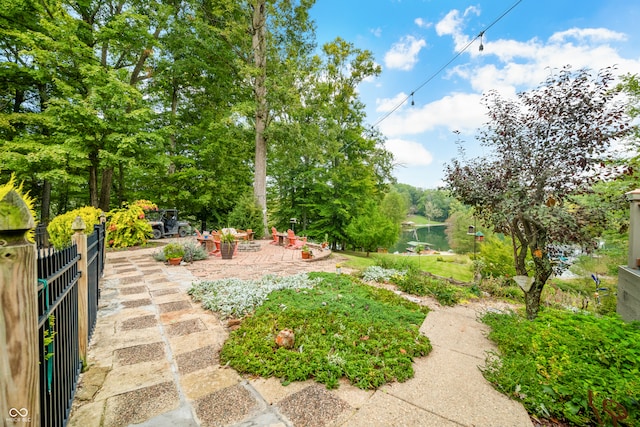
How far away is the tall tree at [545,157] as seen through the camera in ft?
10.1

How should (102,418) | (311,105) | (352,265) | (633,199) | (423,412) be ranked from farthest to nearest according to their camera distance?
1. (311,105)
2. (352,265)
3. (633,199)
4. (423,412)
5. (102,418)

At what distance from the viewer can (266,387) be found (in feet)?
6.94

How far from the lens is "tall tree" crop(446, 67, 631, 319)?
306cm

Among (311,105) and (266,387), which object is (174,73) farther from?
(266,387)

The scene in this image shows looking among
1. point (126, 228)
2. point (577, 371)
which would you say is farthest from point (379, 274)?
point (126, 228)

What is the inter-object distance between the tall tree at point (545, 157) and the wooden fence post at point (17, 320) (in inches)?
165

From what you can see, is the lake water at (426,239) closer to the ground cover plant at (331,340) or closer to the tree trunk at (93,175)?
the ground cover plant at (331,340)

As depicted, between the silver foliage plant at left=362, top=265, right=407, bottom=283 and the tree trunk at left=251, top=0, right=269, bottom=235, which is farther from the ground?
the tree trunk at left=251, top=0, right=269, bottom=235

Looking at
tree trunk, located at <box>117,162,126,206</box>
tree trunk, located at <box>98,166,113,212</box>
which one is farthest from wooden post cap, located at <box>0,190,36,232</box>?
tree trunk, located at <box>117,162,126,206</box>

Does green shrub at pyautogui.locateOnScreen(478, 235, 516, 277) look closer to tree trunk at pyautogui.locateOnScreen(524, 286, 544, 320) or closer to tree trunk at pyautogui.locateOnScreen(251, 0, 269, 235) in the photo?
tree trunk at pyautogui.locateOnScreen(524, 286, 544, 320)

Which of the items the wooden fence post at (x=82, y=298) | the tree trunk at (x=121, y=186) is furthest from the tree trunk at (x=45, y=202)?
the wooden fence post at (x=82, y=298)

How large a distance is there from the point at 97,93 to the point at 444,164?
1147 centimetres

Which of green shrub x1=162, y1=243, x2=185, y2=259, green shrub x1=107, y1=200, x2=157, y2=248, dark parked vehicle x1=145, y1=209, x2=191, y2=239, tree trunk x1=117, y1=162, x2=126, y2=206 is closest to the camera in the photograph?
green shrub x1=162, y1=243, x2=185, y2=259

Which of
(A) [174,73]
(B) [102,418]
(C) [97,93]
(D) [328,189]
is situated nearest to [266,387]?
(B) [102,418]
